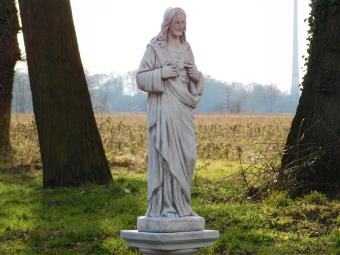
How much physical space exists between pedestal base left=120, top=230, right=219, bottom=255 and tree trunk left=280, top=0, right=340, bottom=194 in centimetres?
580

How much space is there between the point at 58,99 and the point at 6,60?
642cm

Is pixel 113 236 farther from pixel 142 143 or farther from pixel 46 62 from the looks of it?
pixel 142 143

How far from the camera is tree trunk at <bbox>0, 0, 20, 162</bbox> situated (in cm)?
2255

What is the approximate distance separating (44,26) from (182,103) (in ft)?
28.7

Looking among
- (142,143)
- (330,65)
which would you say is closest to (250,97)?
(142,143)

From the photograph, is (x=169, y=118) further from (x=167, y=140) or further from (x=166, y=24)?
(x=166, y=24)

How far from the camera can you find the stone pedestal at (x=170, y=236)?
8.67 meters

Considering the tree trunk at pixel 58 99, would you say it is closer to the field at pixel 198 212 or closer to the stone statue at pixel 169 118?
the field at pixel 198 212

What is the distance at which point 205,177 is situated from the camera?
18.5 meters

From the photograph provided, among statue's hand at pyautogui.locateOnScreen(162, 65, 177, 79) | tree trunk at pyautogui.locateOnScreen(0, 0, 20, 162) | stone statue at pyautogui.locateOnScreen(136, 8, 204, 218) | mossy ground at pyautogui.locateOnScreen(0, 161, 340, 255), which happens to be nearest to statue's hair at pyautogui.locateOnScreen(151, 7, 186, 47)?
stone statue at pyautogui.locateOnScreen(136, 8, 204, 218)

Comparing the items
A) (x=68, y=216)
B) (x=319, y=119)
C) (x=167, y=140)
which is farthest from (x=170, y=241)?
(x=319, y=119)

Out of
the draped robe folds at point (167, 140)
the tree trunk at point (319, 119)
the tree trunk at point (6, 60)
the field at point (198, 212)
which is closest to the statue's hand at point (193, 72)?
the draped robe folds at point (167, 140)

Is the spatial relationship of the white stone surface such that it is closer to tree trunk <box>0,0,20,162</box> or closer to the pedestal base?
the pedestal base

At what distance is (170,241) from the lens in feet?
28.3
